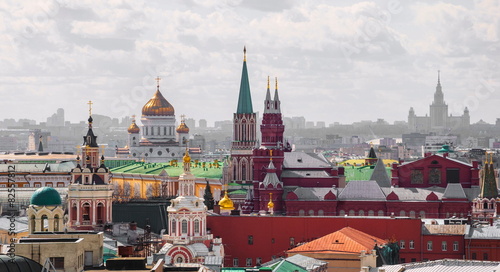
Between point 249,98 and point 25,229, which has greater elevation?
point 249,98

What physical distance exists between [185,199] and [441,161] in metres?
35.5

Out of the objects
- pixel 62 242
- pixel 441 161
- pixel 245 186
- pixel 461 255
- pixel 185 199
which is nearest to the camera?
pixel 62 242

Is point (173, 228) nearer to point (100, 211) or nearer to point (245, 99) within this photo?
point (100, 211)

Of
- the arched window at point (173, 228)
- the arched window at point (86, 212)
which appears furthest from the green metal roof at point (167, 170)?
the arched window at point (173, 228)

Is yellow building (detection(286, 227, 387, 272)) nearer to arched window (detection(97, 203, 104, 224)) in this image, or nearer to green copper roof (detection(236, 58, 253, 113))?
arched window (detection(97, 203, 104, 224))

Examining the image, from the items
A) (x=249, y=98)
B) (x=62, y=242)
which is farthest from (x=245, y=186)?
(x=62, y=242)

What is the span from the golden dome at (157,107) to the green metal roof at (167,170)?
11.9 m

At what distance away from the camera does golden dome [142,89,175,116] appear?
189125 millimetres

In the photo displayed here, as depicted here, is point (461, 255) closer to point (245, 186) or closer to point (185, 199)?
point (185, 199)

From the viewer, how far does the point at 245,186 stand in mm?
124562

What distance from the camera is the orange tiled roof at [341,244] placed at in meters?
70.6

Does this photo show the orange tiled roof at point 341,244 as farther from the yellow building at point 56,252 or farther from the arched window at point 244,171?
the arched window at point 244,171

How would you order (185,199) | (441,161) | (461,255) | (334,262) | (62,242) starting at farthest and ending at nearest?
1. (441,161)
2. (461,255)
3. (185,199)
4. (334,262)
5. (62,242)

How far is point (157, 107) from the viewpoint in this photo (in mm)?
189250
